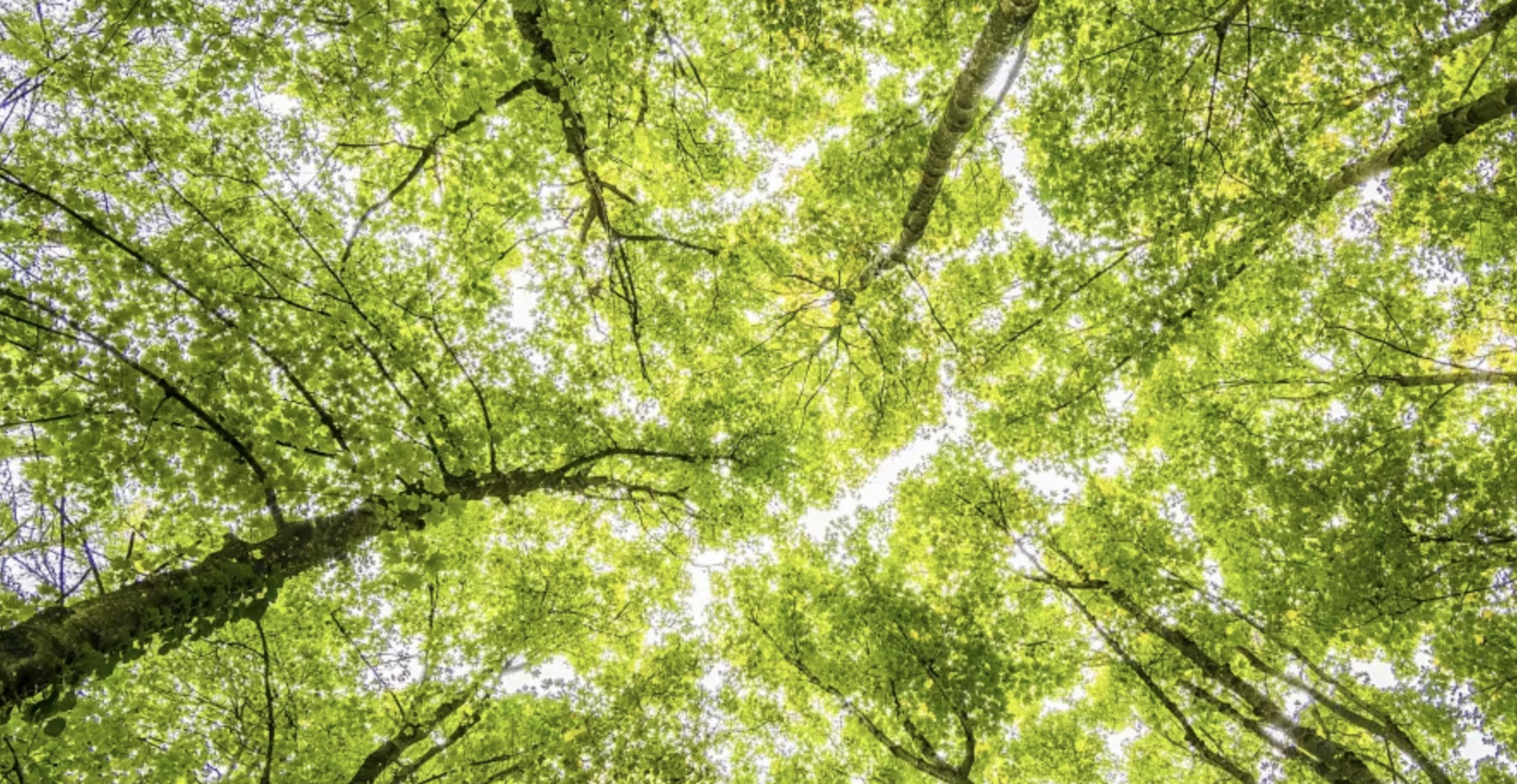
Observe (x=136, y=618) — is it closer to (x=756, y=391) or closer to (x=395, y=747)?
(x=395, y=747)

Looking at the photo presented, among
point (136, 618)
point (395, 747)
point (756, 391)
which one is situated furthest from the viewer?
point (756, 391)

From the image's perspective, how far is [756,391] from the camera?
10.8 meters

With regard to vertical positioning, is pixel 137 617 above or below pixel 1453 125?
below

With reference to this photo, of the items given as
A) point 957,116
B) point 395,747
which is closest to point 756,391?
point 957,116

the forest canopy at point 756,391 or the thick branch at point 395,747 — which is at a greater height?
the forest canopy at point 756,391

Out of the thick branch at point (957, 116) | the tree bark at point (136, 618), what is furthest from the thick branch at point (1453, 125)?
the tree bark at point (136, 618)

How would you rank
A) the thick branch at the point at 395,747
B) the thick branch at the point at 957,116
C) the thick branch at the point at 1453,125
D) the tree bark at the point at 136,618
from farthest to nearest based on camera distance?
the thick branch at the point at 395,747, the thick branch at the point at 957,116, the thick branch at the point at 1453,125, the tree bark at the point at 136,618

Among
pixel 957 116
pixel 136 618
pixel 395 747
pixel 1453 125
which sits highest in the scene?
pixel 957 116

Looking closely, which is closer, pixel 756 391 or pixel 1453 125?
pixel 1453 125

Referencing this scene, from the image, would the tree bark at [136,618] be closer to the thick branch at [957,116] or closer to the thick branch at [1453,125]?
the thick branch at [957,116]

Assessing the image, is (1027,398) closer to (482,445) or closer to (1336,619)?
(1336,619)

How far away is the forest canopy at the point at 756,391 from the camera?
15.0 feet

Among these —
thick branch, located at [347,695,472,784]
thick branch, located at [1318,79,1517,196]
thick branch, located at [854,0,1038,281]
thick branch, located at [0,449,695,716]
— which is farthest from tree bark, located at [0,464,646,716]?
thick branch, located at [1318,79,1517,196]

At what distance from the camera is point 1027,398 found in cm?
935
